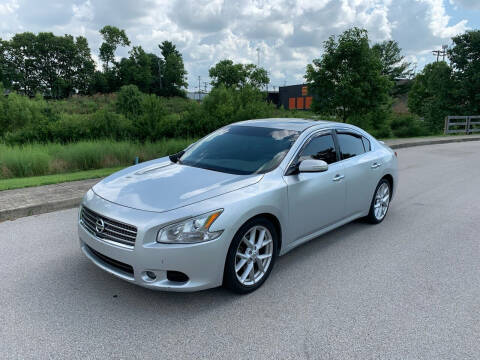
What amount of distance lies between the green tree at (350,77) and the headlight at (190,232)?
52.2ft

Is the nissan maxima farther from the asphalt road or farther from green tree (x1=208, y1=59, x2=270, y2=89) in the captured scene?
green tree (x1=208, y1=59, x2=270, y2=89)

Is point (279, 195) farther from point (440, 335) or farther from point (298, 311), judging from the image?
point (440, 335)

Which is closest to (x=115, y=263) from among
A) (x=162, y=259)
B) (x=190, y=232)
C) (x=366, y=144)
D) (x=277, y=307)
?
(x=162, y=259)

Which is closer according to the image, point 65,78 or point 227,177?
point 227,177

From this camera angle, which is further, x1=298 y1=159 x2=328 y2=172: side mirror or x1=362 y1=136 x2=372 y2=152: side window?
x1=362 y1=136 x2=372 y2=152: side window

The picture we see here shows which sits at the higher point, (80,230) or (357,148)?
(357,148)

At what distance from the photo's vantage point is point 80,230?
12.7ft

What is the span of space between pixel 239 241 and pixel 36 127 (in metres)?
11.8

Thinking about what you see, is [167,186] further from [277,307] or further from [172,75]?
[172,75]

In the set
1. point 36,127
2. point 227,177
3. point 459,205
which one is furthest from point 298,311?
point 36,127

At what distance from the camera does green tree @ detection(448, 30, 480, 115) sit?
33.0 meters

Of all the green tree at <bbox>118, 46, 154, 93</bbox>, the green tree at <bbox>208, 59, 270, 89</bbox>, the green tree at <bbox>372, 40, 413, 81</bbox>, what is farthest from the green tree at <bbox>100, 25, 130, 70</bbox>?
the green tree at <bbox>372, 40, 413, 81</bbox>

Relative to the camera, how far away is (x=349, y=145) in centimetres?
529

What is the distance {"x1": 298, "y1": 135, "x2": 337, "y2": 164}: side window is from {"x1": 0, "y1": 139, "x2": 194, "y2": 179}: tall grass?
753 cm
